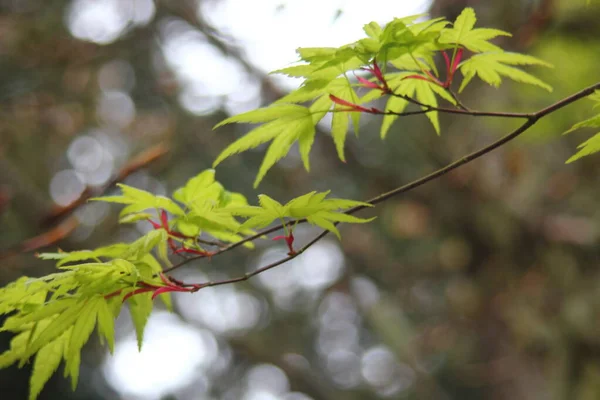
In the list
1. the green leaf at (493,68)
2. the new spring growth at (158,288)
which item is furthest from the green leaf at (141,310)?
the green leaf at (493,68)

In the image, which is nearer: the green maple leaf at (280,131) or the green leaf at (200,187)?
the green maple leaf at (280,131)

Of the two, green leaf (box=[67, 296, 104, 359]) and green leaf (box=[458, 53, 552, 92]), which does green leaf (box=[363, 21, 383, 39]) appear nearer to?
green leaf (box=[458, 53, 552, 92])

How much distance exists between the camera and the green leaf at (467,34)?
0.70m

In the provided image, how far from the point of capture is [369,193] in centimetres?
352

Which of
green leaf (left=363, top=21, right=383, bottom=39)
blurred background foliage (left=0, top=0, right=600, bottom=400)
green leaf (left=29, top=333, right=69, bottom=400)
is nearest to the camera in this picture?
green leaf (left=363, top=21, right=383, bottom=39)

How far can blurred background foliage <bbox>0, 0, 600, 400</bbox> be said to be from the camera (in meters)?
2.62

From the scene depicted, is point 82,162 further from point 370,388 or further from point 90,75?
point 370,388

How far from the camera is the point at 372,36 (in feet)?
2.24

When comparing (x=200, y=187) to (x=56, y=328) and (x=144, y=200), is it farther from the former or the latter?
(x=56, y=328)

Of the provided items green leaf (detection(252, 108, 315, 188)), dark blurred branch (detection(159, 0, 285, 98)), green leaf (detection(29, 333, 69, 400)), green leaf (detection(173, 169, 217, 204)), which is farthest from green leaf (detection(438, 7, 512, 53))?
dark blurred branch (detection(159, 0, 285, 98))

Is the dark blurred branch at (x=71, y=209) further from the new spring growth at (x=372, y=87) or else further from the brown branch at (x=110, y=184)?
the new spring growth at (x=372, y=87)

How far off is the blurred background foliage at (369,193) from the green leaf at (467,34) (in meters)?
0.84

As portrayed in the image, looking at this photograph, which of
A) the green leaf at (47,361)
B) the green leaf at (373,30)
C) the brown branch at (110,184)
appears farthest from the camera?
the brown branch at (110,184)

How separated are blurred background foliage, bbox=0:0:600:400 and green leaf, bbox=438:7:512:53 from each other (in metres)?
0.84
